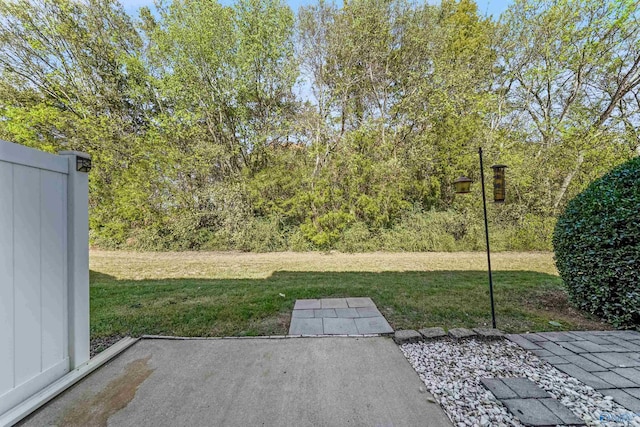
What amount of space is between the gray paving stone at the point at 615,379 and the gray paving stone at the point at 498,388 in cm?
66

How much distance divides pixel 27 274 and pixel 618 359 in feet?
12.4

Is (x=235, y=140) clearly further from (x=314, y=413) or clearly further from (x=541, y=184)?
(x=541, y=184)

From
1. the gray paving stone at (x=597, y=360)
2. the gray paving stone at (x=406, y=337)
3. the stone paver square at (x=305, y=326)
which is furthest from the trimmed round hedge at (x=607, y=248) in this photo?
the stone paver square at (x=305, y=326)

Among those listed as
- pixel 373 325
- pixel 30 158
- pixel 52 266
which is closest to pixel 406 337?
pixel 373 325

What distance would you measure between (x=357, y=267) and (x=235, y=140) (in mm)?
4844

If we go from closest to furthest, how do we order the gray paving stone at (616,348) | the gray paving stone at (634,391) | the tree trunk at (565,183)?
the gray paving stone at (634,391) → the gray paving stone at (616,348) → the tree trunk at (565,183)

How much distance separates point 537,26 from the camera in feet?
21.9

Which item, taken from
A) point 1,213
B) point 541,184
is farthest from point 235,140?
point 541,184

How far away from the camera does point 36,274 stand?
1.53 metres

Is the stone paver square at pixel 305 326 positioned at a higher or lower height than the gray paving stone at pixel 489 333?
lower

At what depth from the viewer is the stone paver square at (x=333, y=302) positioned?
3123 millimetres

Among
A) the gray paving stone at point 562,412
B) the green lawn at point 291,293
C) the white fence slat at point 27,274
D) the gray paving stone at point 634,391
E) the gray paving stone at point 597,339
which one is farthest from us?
the green lawn at point 291,293

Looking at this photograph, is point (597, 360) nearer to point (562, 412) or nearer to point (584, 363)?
point (584, 363)

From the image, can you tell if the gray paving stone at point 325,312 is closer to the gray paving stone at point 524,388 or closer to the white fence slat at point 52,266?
the gray paving stone at point 524,388
